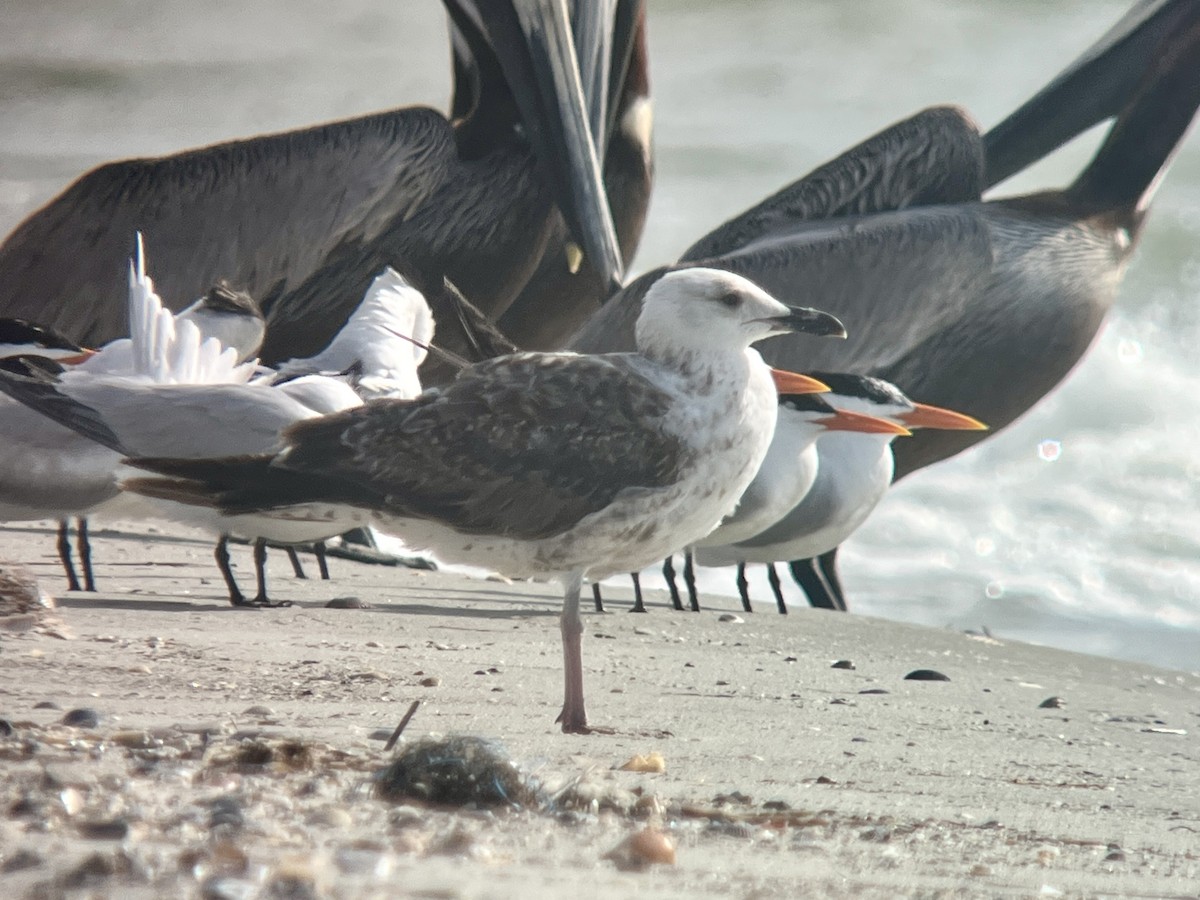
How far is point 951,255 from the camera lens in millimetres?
8180

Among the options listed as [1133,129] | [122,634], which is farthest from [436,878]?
[1133,129]

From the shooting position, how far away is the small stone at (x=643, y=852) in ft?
5.46

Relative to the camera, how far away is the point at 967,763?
270 cm

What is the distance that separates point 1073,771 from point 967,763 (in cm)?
19

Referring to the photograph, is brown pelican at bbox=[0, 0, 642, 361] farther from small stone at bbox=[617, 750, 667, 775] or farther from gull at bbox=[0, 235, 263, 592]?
small stone at bbox=[617, 750, 667, 775]

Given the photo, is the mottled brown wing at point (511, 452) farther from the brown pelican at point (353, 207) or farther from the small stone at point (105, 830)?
the brown pelican at point (353, 207)

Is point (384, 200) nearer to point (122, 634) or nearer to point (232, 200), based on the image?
point (232, 200)

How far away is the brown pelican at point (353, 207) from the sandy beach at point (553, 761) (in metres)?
3.71

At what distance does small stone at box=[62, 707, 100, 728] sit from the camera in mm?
2281

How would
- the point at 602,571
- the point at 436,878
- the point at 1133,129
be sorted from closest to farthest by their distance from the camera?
the point at 436,878
the point at 602,571
the point at 1133,129

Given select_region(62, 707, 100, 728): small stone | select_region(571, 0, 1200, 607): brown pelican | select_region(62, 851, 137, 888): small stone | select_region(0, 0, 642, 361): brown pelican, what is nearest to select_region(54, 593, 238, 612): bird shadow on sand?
select_region(62, 707, 100, 728): small stone

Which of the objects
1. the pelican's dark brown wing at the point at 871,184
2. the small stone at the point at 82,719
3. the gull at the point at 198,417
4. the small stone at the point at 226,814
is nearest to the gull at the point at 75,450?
the gull at the point at 198,417

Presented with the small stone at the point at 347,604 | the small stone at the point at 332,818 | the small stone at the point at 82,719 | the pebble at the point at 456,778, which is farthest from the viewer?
the small stone at the point at 347,604

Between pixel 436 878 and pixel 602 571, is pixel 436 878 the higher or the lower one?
the lower one
